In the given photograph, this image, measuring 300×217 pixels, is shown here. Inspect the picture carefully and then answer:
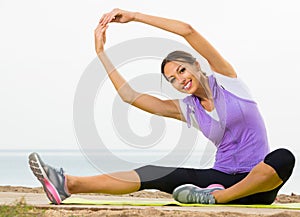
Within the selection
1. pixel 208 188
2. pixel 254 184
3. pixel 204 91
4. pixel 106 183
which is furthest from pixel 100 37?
pixel 254 184

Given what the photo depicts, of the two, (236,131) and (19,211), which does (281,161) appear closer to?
(236,131)

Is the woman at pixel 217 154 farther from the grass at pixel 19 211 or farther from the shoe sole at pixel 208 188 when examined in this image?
the grass at pixel 19 211

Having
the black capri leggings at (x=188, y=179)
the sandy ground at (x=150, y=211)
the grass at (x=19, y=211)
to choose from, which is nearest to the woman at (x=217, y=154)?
the black capri leggings at (x=188, y=179)

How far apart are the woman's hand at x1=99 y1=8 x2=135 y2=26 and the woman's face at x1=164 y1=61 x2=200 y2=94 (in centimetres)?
34

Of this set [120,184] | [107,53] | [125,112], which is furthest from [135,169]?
[107,53]

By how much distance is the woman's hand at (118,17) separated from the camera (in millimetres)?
3535

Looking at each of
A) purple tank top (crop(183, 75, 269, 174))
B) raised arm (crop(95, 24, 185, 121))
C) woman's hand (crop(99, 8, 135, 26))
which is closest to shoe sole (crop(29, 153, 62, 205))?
raised arm (crop(95, 24, 185, 121))

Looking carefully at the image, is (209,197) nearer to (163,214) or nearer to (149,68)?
(163,214)

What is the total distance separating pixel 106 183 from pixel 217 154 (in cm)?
65

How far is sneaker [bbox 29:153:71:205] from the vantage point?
354 centimetres

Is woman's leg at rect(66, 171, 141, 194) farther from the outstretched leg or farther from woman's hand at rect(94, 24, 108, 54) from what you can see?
woman's hand at rect(94, 24, 108, 54)

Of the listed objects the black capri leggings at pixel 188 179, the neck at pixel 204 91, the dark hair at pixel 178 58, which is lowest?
the black capri leggings at pixel 188 179

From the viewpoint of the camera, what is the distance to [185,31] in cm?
352

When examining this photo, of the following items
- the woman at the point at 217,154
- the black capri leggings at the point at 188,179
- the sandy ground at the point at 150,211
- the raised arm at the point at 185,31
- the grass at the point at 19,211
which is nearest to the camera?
the grass at the point at 19,211
